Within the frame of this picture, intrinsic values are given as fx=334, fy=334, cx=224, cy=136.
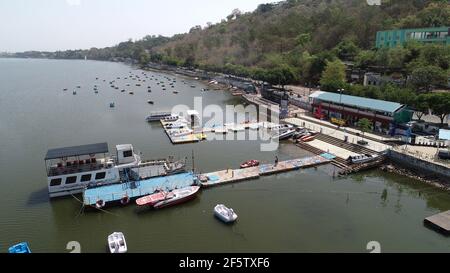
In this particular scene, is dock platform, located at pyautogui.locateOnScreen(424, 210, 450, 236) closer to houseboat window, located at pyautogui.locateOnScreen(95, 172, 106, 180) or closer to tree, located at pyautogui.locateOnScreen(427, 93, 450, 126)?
tree, located at pyautogui.locateOnScreen(427, 93, 450, 126)

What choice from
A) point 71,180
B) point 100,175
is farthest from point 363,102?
point 71,180

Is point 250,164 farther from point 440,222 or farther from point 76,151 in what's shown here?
point 440,222

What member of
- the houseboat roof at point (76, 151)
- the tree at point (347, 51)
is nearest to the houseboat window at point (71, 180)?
the houseboat roof at point (76, 151)

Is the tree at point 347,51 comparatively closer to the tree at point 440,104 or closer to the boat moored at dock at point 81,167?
the tree at point 440,104

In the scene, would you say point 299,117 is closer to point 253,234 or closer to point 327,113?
point 327,113

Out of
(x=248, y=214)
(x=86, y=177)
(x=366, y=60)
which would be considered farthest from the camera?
(x=366, y=60)

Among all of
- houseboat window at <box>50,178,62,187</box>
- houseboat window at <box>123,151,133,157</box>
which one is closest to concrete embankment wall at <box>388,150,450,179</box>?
houseboat window at <box>123,151,133,157</box>
